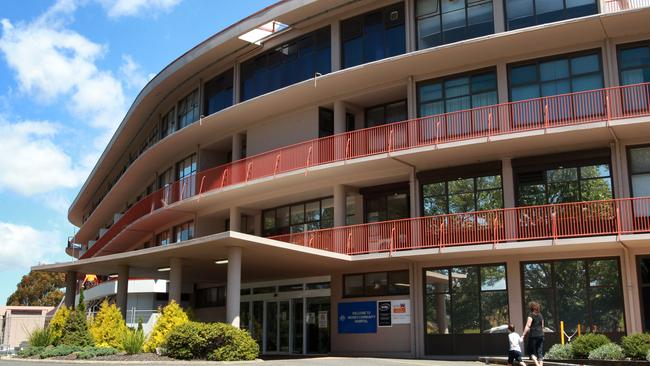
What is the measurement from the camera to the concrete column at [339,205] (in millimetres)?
26344

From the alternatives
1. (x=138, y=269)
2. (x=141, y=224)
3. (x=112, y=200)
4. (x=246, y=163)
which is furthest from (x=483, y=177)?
(x=112, y=200)

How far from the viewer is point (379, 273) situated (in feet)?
84.3

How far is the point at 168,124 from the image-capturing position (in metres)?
38.1

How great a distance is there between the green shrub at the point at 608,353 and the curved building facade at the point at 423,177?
279 centimetres

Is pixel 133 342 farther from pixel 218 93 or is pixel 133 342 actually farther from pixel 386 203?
pixel 218 93

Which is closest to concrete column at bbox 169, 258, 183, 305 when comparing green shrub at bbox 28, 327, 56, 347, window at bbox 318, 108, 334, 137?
green shrub at bbox 28, 327, 56, 347

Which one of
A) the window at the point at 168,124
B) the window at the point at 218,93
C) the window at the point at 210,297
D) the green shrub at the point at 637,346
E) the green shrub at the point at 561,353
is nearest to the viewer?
the green shrub at the point at 637,346

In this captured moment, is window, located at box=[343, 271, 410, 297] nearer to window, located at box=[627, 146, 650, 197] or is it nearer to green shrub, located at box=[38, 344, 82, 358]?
window, located at box=[627, 146, 650, 197]

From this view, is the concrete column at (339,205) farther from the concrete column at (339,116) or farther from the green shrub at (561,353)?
the green shrub at (561,353)

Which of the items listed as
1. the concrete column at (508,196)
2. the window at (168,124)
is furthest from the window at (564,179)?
the window at (168,124)

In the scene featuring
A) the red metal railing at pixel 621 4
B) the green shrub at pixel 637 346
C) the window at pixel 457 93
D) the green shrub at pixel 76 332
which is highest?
the red metal railing at pixel 621 4

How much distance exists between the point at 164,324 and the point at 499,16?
14.8 m

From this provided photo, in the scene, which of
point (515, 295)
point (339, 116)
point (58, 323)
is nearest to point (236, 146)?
point (339, 116)

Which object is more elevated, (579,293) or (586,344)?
(579,293)
